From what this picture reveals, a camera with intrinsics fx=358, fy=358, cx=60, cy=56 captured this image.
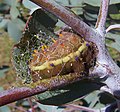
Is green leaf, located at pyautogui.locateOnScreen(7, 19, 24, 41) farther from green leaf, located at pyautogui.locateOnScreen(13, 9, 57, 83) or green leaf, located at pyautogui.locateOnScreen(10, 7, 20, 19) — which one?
green leaf, located at pyautogui.locateOnScreen(13, 9, 57, 83)

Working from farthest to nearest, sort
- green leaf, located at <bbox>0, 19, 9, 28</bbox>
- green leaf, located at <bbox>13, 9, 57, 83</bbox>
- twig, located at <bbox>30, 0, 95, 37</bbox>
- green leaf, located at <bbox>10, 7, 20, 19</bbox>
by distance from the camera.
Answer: green leaf, located at <bbox>0, 19, 9, 28</bbox>, green leaf, located at <bbox>10, 7, 20, 19</bbox>, green leaf, located at <bbox>13, 9, 57, 83</bbox>, twig, located at <bbox>30, 0, 95, 37</bbox>

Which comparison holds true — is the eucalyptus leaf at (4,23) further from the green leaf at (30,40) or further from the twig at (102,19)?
the twig at (102,19)

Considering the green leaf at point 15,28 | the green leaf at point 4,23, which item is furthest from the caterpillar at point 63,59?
the green leaf at point 4,23

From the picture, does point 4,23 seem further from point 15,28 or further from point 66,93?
point 66,93

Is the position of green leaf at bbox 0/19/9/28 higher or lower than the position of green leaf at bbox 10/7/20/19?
lower

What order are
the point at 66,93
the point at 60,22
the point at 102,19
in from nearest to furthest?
1. the point at 102,19
2. the point at 66,93
3. the point at 60,22

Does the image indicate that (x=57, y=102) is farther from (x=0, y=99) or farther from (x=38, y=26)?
(x=0, y=99)


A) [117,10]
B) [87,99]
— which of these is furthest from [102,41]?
[87,99]

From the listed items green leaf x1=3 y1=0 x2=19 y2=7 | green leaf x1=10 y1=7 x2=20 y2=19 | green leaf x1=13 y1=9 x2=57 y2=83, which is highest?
green leaf x1=13 y1=9 x2=57 y2=83

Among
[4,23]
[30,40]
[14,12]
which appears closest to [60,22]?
[30,40]

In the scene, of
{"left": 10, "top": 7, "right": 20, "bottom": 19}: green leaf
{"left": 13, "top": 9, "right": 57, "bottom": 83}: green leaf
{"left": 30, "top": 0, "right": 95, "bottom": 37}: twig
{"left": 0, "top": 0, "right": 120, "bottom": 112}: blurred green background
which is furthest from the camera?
{"left": 10, "top": 7, "right": 20, "bottom": 19}: green leaf

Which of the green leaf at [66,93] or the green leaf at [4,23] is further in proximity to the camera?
the green leaf at [4,23]

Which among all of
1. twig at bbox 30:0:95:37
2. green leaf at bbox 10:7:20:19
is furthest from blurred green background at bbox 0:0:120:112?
twig at bbox 30:0:95:37
